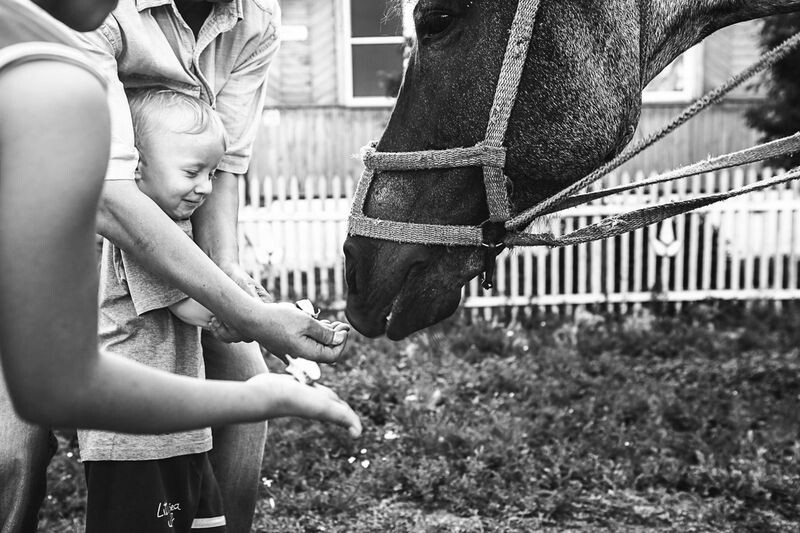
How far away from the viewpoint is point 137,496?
6.49 ft

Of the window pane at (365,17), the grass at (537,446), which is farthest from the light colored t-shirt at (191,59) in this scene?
the window pane at (365,17)

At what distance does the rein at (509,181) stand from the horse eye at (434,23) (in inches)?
7.1

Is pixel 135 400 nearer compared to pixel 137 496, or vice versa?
pixel 135 400

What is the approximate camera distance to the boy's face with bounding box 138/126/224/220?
6.53 ft

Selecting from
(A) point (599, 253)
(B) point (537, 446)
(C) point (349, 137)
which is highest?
(C) point (349, 137)

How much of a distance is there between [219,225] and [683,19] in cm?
140

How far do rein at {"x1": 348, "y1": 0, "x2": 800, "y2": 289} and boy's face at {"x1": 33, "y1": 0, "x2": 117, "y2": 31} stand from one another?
1302 mm

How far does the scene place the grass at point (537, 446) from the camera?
12.4ft

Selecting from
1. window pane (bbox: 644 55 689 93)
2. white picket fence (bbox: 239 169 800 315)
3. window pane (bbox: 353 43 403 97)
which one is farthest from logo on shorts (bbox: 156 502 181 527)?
window pane (bbox: 644 55 689 93)

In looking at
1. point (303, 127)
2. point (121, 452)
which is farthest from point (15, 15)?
point (303, 127)

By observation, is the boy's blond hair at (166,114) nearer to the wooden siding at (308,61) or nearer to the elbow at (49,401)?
the elbow at (49,401)

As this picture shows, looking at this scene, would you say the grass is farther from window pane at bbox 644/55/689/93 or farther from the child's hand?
window pane at bbox 644/55/689/93

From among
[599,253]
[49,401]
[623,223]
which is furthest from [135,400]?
[599,253]

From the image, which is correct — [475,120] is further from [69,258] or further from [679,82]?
[679,82]
